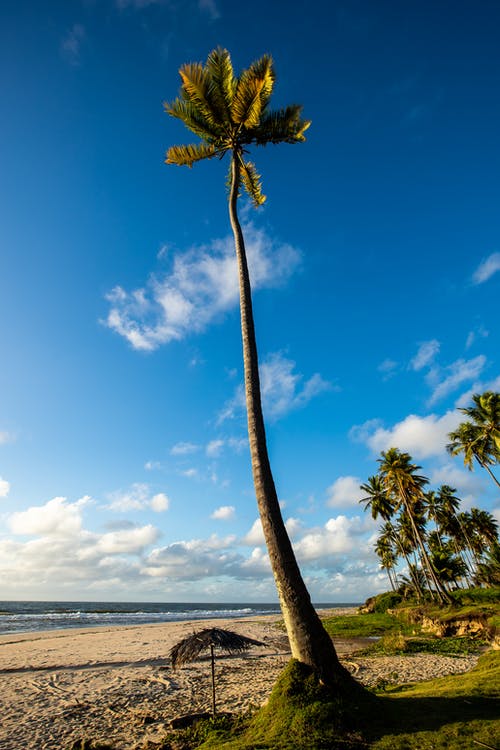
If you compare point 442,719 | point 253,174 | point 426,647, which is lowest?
point 442,719

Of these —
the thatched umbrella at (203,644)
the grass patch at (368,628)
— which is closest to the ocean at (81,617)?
the grass patch at (368,628)

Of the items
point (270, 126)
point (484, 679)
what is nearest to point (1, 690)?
point (484, 679)

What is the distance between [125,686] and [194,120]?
1985 centimetres

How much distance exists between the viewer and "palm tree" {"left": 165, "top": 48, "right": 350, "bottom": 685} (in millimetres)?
6891

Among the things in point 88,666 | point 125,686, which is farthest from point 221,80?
point 88,666

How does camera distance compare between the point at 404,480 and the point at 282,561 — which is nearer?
the point at 282,561

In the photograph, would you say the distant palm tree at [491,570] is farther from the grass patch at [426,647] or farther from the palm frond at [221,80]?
the palm frond at [221,80]

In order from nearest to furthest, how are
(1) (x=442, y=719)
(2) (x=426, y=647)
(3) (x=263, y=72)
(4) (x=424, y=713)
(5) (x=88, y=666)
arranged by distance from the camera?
(1) (x=442, y=719)
(4) (x=424, y=713)
(3) (x=263, y=72)
(5) (x=88, y=666)
(2) (x=426, y=647)

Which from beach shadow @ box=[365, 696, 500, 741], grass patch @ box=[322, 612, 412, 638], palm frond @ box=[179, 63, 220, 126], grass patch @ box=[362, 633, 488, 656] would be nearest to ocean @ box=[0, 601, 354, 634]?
grass patch @ box=[322, 612, 412, 638]

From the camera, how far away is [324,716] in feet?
20.1

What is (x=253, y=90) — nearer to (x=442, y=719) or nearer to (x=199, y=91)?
(x=199, y=91)

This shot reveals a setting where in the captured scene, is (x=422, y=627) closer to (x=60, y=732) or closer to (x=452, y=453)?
(x=452, y=453)

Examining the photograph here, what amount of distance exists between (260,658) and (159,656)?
6.03 metres

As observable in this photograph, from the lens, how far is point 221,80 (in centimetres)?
1045
